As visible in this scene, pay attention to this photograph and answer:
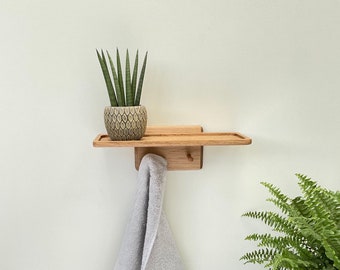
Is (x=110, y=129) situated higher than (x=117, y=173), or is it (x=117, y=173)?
(x=110, y=129)

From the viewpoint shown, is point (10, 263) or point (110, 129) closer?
point (110, 129)

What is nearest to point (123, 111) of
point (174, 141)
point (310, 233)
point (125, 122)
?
point (125, 122)

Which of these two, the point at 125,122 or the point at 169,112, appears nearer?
the point at 125,122

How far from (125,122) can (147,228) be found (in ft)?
0.81

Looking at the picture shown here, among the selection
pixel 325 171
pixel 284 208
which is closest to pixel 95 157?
pixel 284 208

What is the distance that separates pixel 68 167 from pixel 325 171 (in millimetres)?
637

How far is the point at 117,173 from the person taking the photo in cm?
82

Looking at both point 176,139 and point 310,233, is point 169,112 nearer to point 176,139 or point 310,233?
point 176,139

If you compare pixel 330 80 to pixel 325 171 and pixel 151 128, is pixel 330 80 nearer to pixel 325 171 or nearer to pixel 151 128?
pixel 325 171

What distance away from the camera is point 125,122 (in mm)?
672

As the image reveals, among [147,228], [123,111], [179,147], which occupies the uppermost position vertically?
[123,111]

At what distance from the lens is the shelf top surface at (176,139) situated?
0.68 meters

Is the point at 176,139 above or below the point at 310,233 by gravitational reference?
above

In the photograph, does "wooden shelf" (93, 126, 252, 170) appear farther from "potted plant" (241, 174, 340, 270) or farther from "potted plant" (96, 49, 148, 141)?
"potted plant" (241, 174, 340, 270)
